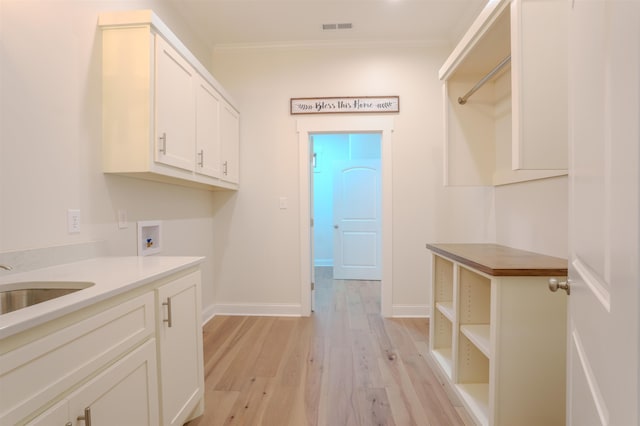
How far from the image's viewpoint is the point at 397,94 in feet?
10.1

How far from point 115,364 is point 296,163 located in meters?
2.42

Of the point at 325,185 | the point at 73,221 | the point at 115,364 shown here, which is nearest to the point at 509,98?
the point at 115,364

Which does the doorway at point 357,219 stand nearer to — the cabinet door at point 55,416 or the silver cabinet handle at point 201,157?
the silver cabinet handle at point 201,157

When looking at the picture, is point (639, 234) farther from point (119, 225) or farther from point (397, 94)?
point (397, 94)

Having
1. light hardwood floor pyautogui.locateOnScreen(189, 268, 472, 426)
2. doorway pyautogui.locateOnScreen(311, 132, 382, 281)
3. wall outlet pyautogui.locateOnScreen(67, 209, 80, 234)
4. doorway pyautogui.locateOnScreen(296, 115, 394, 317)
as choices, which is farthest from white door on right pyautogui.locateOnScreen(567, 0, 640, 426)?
doorway pyautogui.locateOnScreen(311, 132, 382, 281)

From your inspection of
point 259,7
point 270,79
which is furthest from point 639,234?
point 270,79

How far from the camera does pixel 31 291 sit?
114 centimetres

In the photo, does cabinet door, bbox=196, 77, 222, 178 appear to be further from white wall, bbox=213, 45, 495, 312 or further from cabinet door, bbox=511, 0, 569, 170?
cabinet door, bbox=511, 0, 569, 170

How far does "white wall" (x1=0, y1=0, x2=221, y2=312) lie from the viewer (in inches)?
48.7

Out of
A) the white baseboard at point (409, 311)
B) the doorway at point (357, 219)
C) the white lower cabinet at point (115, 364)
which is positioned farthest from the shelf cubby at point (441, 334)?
the doorway at point (357, 219)

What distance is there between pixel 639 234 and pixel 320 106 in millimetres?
2973

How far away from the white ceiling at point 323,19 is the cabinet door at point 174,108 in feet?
3.06

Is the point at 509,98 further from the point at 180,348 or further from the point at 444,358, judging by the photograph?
the point at 180,348

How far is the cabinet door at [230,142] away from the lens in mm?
2689
